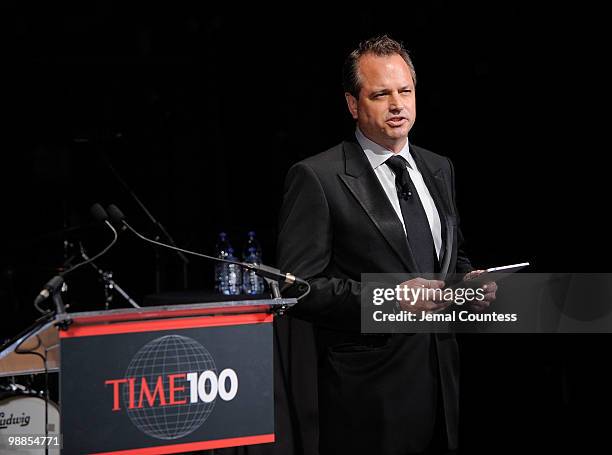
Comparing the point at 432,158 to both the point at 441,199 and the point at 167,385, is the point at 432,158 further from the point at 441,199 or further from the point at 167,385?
the point at 167,385

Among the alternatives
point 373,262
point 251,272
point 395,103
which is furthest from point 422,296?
point 251,272

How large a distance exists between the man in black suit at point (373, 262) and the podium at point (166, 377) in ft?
1.36

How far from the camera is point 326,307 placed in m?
2.14

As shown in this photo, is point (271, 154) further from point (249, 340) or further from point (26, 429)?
point (249, 340)

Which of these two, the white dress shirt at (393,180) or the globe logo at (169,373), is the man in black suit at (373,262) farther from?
the globe logo at (169,373)

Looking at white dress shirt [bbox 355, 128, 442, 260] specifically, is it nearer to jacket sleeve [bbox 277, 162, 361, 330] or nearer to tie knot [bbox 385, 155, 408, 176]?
tie knot [bbox 385, 155, 408, 176]

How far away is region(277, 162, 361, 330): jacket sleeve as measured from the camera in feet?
7.01

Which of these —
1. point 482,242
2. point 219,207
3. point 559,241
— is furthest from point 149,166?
point 559,241

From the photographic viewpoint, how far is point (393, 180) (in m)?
2.33

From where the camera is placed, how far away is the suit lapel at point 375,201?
2.19 m

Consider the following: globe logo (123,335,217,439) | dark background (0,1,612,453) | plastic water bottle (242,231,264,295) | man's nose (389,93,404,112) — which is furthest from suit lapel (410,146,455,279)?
plastic water bottle (242,231,264,295)

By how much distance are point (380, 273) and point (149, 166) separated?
14.9 ft

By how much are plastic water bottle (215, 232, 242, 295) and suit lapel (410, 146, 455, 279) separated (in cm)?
329

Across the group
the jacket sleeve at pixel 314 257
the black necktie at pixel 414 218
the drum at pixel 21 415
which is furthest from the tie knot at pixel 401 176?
the drum at pixel 21 415
